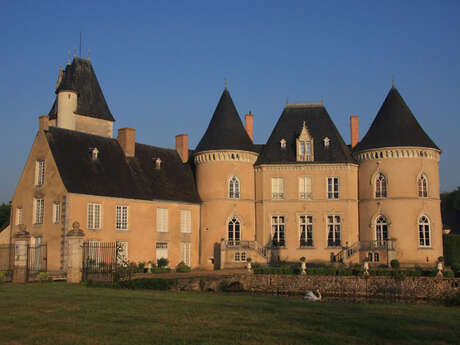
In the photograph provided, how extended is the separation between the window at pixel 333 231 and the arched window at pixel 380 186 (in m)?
3.38

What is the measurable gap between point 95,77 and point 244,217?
72.8 ft

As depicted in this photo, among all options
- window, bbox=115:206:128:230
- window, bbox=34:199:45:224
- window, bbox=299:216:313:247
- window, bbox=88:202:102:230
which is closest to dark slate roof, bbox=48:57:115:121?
window, bbox=34:199:45:224

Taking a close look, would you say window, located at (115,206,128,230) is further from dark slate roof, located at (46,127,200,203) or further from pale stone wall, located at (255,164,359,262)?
pale stone wall, located at (255,164,359,262)

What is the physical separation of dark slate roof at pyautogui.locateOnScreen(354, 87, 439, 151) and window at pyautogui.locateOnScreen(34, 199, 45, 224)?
891 inches

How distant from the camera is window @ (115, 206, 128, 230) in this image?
37000 mm

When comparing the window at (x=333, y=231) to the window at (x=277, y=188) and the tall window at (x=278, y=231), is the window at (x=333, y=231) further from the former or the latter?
the window at (x=277, y=188)

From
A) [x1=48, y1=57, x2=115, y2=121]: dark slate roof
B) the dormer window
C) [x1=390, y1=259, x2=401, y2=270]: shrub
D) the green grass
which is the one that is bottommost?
the green grass

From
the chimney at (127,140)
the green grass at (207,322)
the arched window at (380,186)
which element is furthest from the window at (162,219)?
the green grass at (207,322)

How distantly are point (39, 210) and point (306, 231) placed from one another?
18699 mm

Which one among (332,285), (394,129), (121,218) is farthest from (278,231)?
(332,285)

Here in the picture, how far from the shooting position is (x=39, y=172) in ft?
120

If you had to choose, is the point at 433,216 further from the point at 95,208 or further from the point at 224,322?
the point at 224,322

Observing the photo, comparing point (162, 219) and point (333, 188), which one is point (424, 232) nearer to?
point (333, 188)

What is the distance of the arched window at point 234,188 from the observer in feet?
138
